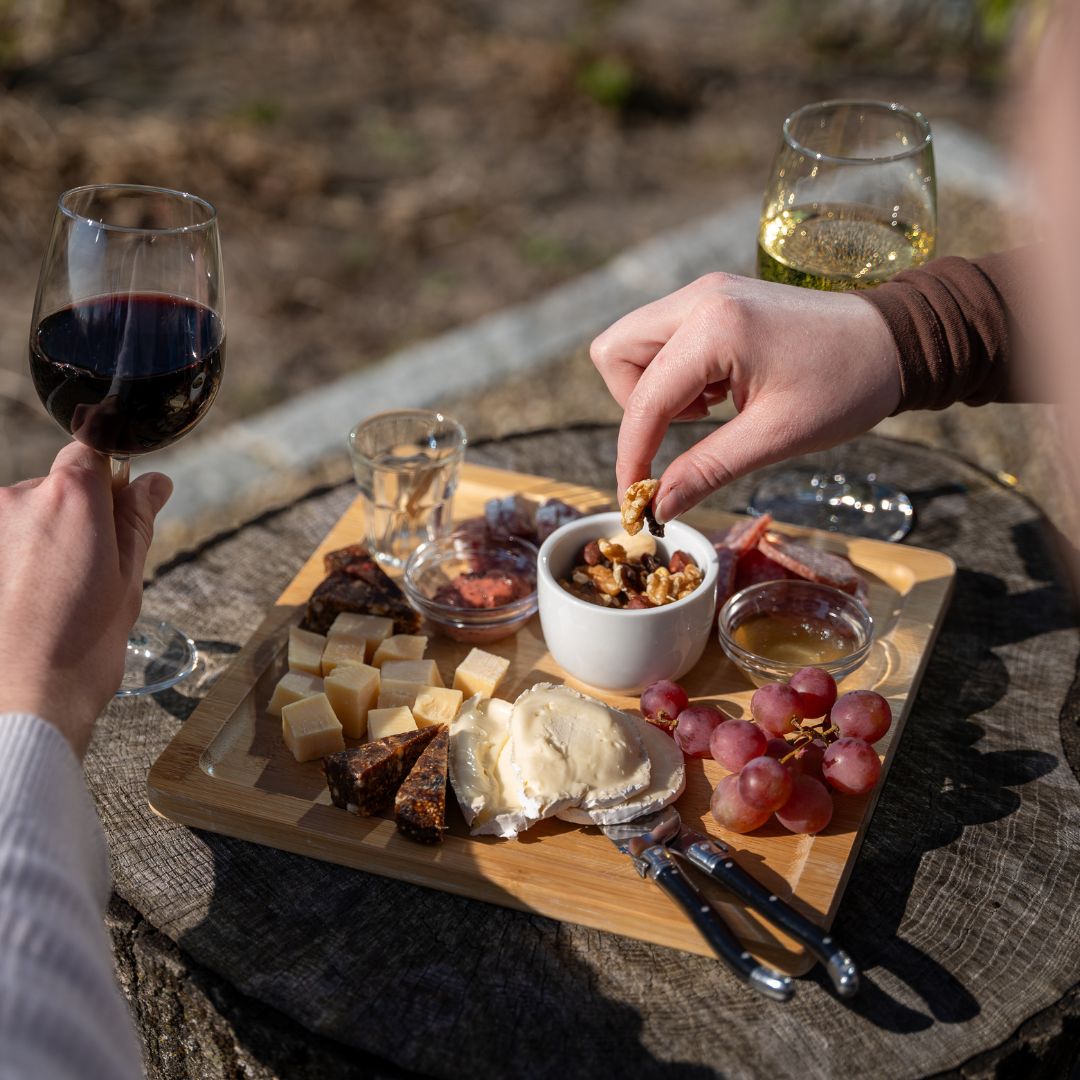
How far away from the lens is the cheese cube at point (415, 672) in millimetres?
1823

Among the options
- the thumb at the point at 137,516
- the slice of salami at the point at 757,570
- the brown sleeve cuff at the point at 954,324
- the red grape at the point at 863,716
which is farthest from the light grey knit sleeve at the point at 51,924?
the brown sleeve cuff at the point at 954,324

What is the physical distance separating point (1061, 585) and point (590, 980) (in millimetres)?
1263

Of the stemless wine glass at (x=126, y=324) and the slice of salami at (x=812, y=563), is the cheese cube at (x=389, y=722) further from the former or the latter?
the slice of salami at (x=812, y=563)

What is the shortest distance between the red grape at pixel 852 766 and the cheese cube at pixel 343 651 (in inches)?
28.0

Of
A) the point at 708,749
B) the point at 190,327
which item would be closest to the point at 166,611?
the point at 190,327

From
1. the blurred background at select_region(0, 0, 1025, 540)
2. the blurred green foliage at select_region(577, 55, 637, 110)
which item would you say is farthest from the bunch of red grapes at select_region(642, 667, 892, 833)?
the blurred green foliage at select_region(577, 55, 637, 110)

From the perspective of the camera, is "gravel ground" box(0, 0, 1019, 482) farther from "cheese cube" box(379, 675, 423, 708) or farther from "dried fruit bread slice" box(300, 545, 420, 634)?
"cheese cube" box(379, 675, 423, 708)

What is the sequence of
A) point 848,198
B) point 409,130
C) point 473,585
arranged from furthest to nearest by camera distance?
point 409,130
point 848,198
point 473,585

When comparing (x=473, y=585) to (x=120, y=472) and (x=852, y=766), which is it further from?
(x=852, y=766)

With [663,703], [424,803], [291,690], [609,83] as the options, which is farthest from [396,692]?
[609,83]

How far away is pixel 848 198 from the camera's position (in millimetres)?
2129

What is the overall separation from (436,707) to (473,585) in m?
0.31

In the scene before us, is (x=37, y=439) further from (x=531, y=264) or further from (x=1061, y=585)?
(x=1061, y=585)

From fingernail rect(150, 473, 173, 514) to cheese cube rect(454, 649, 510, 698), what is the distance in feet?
1.64
